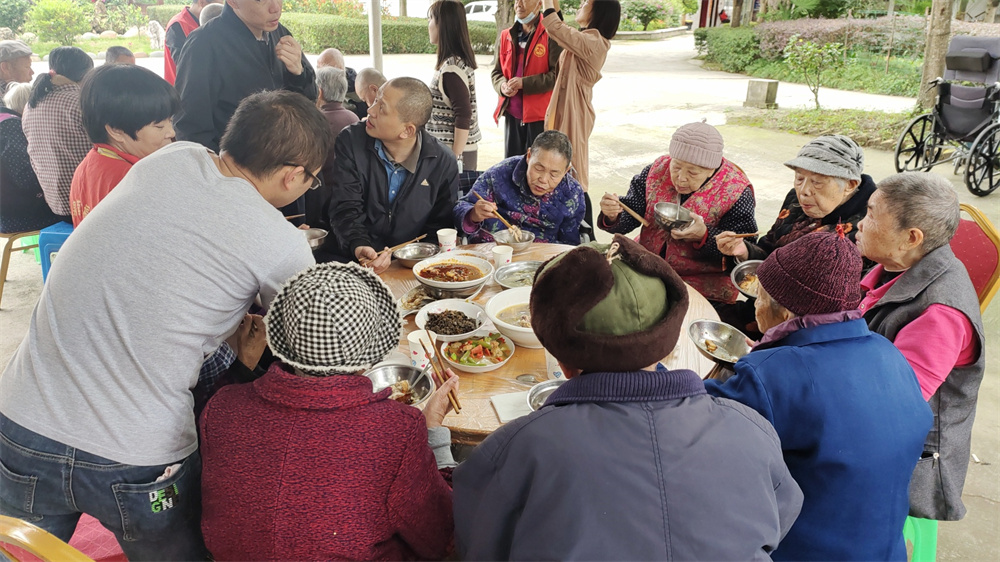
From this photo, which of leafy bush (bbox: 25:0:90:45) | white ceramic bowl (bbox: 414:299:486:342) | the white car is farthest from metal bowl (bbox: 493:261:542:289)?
the white car

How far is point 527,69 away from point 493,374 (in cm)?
433

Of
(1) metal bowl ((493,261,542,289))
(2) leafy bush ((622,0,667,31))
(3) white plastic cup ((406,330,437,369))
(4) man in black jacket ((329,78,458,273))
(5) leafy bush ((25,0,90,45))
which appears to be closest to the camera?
(3) white plastic cup ((406,330,437,369))

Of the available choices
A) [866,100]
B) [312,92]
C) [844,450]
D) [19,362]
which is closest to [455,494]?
[844,450]

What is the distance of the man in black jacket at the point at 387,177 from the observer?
3213 mm

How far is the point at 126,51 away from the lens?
5.38 meters

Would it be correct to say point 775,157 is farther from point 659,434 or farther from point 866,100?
point 659,434

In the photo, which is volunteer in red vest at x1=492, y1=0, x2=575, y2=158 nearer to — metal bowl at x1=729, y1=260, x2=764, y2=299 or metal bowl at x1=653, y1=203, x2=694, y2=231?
metal bowl at x1=653, y1=203, x2=694, y2=231

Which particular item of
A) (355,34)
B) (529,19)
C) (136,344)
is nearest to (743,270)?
(136,344)

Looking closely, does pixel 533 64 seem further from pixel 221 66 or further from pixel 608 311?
pixel 608 311

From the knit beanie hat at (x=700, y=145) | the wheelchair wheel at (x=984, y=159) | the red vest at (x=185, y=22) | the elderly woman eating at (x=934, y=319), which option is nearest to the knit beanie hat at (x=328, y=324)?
the elderly woman eating at (x=934, y=319)

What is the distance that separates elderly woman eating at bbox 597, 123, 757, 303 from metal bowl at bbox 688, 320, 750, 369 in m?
0.94

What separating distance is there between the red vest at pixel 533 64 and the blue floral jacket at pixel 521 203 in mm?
2435

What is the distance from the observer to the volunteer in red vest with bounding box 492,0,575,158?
565 cm

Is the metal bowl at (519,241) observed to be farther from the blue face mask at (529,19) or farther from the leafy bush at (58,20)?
the leafy bush at (58,20)
